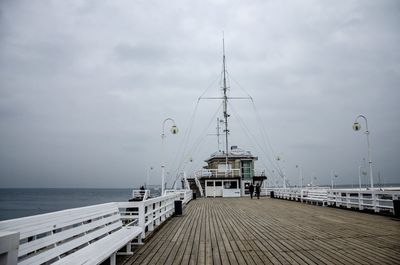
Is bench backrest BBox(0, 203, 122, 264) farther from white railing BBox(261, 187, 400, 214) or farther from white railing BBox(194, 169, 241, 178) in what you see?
white railing BBox(194, 169, 241, 178)

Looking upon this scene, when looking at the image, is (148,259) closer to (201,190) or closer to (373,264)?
(373,264)

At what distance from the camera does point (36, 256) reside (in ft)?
10.5

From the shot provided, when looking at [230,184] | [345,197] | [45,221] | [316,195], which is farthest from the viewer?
[230,184]

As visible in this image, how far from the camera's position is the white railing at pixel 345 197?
12.6m

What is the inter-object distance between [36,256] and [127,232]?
9.62 ft

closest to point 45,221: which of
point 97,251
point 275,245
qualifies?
point 97,251

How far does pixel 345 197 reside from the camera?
15.5 meters

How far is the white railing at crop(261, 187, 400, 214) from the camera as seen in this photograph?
12580mm

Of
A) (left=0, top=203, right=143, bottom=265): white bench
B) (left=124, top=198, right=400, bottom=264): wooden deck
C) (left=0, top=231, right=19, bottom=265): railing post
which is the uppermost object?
(left=0, top=231, right=19, bottom=265): railing post

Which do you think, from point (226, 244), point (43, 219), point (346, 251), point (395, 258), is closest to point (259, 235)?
point (226, 244)

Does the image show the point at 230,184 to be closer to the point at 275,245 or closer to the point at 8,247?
the point at 275,245

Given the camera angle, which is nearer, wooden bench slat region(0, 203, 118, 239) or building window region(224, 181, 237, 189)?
wooden bench slat region(0, 203, 118, 239)

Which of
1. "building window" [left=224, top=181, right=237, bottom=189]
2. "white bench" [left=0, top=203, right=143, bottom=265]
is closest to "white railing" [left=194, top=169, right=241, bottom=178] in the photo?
"building window" [left=224, top=181, right=237, bottom=189]

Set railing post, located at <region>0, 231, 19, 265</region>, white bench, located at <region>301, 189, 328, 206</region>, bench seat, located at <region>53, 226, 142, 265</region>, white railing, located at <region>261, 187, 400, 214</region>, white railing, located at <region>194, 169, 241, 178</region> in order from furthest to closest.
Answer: white railing, located at <region>194, 169, 241, 178</region>
white bench, located at <region>301, 189, 328, 206</region>
white railing, located at <region>261, 187, 400, 214</region>
bench seat, located at <region>53, 226, 142, 265</region>
railing post, located at <region>0, 231, 19, 265</region>
